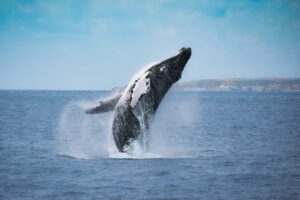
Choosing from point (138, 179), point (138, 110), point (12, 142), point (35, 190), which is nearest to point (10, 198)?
point (35, 190)

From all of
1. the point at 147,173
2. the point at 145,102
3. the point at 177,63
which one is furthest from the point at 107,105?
the point at 177,63

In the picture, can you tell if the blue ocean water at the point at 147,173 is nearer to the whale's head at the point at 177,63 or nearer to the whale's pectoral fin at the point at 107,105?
the whale's pectoral fin at the point at 107,105

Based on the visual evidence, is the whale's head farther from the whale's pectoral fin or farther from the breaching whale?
the whale's pectoral fin

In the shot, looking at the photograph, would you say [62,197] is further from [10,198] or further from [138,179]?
[138,179]

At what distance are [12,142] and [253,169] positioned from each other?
43.8 ft

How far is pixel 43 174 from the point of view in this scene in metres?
15.0

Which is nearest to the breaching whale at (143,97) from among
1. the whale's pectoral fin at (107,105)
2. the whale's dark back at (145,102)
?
the whale's dark back at (145,102)

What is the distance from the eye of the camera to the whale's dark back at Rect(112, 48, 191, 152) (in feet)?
49.3

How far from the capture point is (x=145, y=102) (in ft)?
50.4

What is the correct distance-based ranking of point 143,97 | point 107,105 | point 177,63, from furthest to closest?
point 107,105
point 143,97
point 177,63

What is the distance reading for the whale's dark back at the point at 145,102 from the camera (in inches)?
592

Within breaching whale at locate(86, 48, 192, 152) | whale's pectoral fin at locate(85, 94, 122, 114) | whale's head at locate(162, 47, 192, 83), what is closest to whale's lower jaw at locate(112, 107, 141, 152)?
breaching whale at locate(86, 48, 192, 152)

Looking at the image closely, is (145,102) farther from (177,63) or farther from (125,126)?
(177,63)

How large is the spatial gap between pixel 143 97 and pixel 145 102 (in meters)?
0.21
